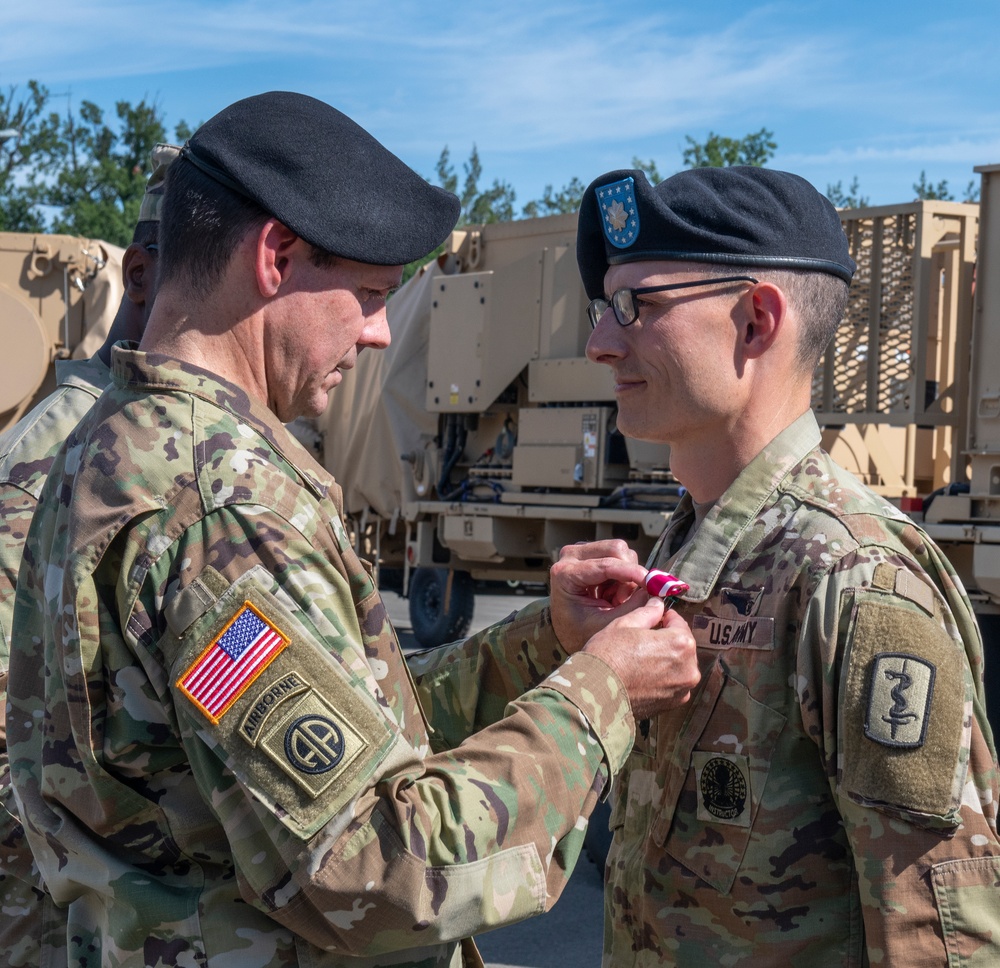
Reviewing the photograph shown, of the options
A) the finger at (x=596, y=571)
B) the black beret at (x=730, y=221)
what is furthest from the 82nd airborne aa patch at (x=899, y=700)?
the black beret at (x=730, y=221)

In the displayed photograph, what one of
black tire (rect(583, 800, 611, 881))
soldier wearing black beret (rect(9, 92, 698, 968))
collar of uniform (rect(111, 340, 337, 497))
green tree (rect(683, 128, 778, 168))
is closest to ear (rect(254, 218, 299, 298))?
soldier wearing black beret (rect(9, 92, 698, 968))

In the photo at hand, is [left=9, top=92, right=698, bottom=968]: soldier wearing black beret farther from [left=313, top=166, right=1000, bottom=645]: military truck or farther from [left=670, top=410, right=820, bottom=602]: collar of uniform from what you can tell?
[left=313, top=166, right=1000, bottom=645]: military truck

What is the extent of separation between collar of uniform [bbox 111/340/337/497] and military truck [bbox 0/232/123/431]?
597 cm

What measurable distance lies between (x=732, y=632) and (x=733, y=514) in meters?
0.21

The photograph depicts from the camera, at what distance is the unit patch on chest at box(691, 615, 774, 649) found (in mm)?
1888

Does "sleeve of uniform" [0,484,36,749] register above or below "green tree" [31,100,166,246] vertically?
below

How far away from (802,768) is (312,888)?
0.79 metres

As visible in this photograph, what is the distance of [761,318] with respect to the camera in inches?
82.1

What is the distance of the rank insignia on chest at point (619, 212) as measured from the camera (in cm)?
216

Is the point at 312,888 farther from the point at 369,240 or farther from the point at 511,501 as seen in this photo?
the point at 511,501

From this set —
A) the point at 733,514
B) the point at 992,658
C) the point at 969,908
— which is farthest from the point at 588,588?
the point at 992,658

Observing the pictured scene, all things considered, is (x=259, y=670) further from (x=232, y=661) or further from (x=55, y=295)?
(x=55, y=295)

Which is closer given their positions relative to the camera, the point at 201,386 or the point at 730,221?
the point at 201,386

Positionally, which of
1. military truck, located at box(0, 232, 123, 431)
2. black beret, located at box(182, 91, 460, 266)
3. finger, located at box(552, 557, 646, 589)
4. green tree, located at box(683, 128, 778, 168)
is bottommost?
finger, located at box(552, 557, 646, 589)
